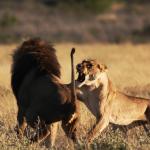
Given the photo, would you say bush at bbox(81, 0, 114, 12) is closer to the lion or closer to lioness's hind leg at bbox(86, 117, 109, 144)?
the lion

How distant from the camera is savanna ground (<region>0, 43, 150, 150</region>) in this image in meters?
8.59

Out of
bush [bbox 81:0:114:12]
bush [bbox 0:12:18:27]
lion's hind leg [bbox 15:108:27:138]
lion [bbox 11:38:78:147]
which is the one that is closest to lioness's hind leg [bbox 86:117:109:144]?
lion [bbox 11:38:78:147]

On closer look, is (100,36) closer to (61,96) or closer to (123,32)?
(123,32)

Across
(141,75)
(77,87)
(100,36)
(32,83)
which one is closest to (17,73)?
(32,83)

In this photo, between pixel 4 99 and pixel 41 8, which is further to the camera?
pixel 41 8

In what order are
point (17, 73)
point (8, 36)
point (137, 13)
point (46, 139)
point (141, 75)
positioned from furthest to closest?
point (137, 13)
point (8, 36)
point (141, 75)
point (17, 73)
point (46, 139)

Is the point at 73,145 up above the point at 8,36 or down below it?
above

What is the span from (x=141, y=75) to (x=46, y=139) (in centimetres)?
797

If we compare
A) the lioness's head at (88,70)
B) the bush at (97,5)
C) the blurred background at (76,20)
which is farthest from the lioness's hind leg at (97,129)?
the bush at (97,5)

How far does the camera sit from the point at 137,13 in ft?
192

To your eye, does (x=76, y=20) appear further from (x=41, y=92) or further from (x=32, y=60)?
(x=41, y=92)

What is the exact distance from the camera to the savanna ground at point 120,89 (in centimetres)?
859

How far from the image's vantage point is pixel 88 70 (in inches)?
349

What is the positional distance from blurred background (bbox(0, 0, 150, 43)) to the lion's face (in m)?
25.1
